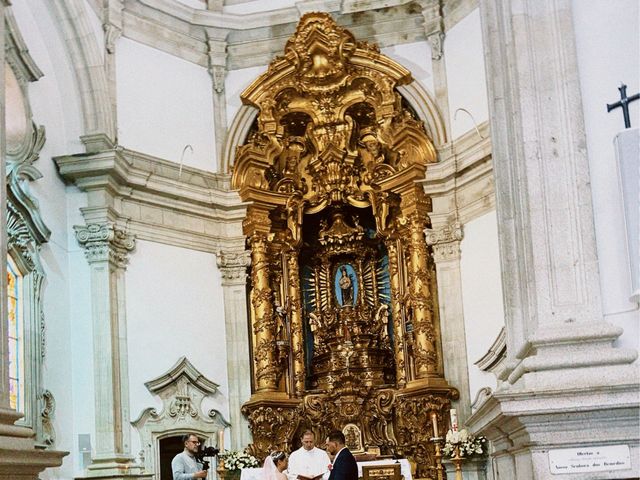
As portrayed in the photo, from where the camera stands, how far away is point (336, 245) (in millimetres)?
20672

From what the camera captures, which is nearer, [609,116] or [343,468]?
[609,116]

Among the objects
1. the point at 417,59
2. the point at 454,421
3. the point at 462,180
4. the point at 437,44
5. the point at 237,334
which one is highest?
the point at 437,44

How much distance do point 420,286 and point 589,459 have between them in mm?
12414

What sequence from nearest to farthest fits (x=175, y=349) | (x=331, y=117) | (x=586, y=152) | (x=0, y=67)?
(x=586, y=152), (x=0, y=67), (x=175, y=349), (x=331, y=117)

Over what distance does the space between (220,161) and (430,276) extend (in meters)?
4.47

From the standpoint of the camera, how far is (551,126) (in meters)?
7.75

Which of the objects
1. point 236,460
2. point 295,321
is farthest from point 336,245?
point 236,460

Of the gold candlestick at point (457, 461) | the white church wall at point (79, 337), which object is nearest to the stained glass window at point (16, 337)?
the white church wall at point (79, 337)

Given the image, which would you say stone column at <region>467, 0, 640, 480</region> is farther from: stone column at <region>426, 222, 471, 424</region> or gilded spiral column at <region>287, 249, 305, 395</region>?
gilded spiral column at <region>287, 249, 305, 395</region>

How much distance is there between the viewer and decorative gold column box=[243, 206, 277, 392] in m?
19.5

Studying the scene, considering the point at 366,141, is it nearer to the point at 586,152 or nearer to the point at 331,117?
the point at 331,117

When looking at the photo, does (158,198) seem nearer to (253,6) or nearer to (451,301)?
(253,6)

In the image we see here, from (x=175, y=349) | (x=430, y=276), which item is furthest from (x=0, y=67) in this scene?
(x=430, y=276)

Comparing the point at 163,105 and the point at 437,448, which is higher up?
the point at 163,105
